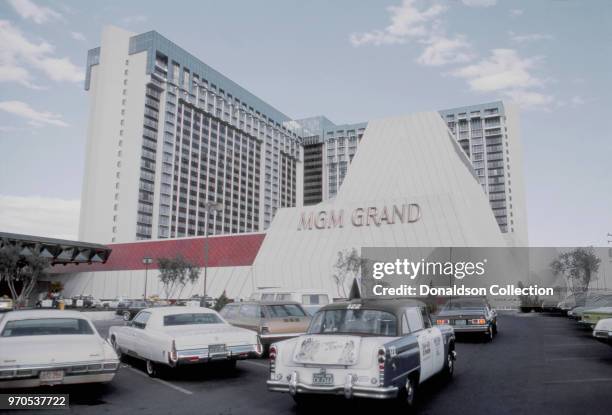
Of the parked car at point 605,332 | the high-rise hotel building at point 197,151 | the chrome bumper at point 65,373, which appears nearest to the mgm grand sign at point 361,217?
the high-rise hotel building at point 197,151

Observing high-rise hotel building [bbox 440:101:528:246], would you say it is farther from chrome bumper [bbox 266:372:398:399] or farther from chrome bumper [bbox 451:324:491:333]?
chrome bumper [bbox 266:372:398:399]

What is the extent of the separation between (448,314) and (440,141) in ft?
171

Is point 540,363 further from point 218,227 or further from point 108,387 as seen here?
point 218,227

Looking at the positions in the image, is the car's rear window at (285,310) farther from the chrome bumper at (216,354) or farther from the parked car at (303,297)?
the parked car at (303,297)

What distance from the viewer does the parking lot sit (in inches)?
289

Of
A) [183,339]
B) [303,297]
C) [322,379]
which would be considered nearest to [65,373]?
[183,339]

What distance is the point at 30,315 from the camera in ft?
29.0

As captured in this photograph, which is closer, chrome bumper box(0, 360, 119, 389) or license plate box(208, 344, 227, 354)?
chrome bumper box(0, 360, 119, 389)

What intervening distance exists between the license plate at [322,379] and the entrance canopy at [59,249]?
51.0m

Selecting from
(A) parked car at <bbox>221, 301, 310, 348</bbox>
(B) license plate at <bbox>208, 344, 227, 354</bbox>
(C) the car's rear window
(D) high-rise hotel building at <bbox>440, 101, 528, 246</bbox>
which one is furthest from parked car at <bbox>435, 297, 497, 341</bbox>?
(D) high-rise hotel building at <bbox>440, 101, 528, 246</bbox>

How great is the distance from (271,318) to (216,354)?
3852mm

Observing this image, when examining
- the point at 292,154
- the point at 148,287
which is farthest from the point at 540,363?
the point at 292,154

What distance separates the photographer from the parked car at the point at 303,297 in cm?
1811

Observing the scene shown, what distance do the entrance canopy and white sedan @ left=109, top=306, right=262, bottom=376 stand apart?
45457 millimetres
